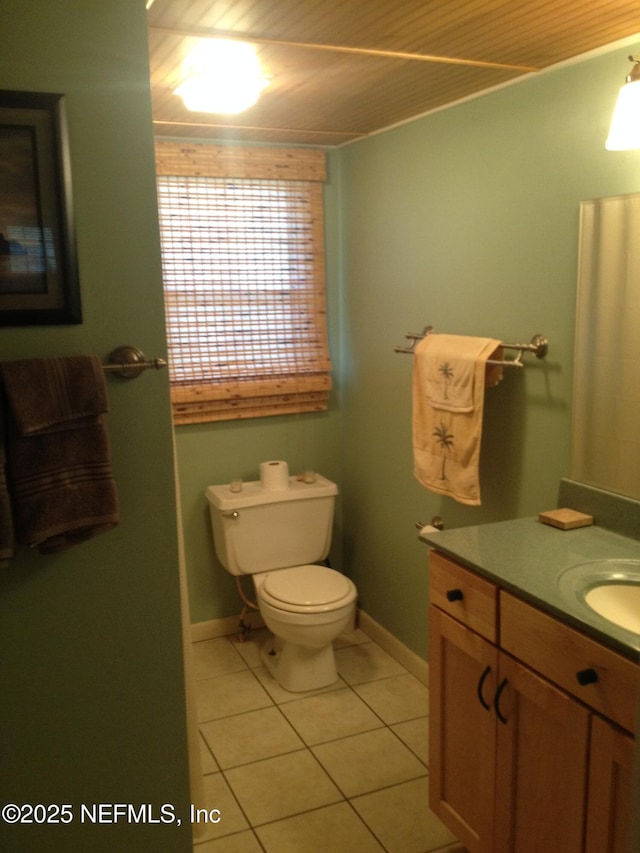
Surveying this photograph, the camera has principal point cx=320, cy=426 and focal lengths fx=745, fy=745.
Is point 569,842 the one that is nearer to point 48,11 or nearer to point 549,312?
point 549,312

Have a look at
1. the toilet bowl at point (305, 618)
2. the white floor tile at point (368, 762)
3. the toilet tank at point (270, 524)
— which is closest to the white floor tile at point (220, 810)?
the white floor tile at point (368, 762)

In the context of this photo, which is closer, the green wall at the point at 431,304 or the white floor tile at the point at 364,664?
the green wall at the point at 431,304

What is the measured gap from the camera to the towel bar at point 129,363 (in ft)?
5.22

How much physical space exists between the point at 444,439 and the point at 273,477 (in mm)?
945

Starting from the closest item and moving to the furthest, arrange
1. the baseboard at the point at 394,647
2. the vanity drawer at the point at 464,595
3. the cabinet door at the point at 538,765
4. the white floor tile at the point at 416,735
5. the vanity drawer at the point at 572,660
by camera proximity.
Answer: the vanity drawer at the point at 572,660 → the cabinet door at the point at 538,765 → the vanity drawer at the point at 464,595 → the white floor tile at the point at 416,735 → the baseboard at the point at 394,647

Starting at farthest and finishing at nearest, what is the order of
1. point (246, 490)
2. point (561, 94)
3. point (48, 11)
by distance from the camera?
1. point (246, 490)
2. point (561, 94)
3. point (48, 11)

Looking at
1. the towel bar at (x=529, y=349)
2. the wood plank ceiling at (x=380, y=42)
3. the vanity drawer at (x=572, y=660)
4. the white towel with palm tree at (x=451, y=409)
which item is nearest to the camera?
the vanity drawer at (x=572, y=660)

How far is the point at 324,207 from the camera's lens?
324cm

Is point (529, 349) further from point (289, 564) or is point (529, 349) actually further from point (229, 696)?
point (229, 696)

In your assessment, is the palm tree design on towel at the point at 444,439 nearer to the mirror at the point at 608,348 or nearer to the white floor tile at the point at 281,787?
the mirror at the point at 608,348

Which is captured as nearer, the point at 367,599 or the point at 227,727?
the point at 227,727

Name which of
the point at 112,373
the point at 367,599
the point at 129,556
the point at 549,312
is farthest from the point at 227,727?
the point at 549,312

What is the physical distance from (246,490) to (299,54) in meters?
1.76

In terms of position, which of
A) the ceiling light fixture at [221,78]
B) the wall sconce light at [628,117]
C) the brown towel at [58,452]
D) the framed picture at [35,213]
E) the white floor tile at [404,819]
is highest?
the ceiling light fixture at [221,78]
